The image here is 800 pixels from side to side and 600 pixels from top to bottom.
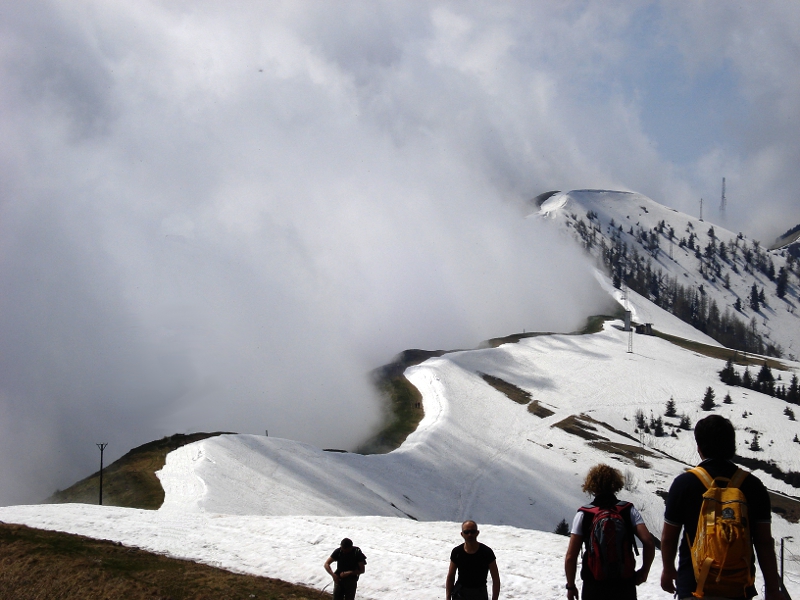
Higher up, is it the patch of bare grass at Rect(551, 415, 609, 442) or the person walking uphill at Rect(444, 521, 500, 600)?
the patch of bare grass at Rect(551, 415, 609, 442)

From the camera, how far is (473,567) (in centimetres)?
1057

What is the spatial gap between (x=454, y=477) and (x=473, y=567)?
7454 centimetres

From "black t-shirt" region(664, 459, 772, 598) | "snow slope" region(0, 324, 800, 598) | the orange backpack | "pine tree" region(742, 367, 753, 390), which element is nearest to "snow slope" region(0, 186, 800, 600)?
"snow slope" region(0, 324, 800, 598)

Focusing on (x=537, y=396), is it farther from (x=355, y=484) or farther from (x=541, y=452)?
(x=355, y=484)

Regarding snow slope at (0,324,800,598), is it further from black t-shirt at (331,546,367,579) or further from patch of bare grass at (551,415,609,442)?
black t-shirt at (331,546,367,579)

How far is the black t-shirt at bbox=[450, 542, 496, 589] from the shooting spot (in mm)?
10539

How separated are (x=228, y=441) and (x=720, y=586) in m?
64.9

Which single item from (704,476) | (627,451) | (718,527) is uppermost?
(704,476)

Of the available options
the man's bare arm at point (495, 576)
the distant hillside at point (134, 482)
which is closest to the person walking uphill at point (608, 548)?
the man's bare arm at point (495, 576)

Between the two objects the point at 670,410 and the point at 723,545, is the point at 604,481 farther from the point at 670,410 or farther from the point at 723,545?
the point at 670,410

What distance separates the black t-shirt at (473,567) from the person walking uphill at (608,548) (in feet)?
6.56

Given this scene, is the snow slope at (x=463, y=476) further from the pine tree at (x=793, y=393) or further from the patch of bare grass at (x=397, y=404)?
the pine tree at (x=793, y=393)

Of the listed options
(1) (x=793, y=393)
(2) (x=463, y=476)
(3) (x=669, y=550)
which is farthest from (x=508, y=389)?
(3) (x=669, y=550)

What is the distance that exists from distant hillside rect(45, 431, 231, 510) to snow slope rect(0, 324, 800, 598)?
1.79 metres
